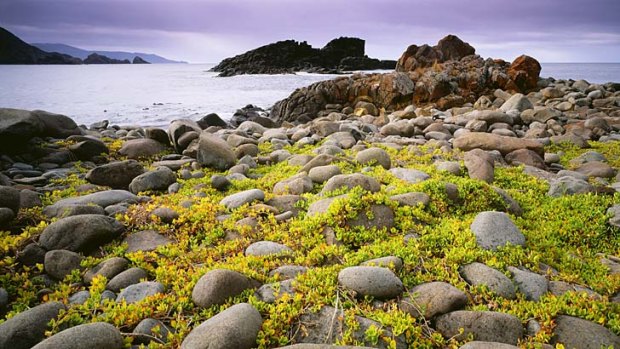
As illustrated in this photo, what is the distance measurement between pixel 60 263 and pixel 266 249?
2365 mm

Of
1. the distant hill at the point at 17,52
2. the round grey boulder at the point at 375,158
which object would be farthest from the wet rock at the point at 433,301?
the distant hill at the point at 17,52

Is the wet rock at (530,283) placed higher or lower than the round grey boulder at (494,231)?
lower

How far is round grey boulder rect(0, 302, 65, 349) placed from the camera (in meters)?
2.99

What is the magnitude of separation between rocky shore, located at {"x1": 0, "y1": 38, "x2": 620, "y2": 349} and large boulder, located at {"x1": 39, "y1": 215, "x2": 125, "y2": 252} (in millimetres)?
17

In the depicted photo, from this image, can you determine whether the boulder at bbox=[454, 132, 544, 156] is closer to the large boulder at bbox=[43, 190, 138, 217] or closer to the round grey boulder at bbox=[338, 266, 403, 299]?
the round grey boulder at bbox=[338, 266, 403, 299]

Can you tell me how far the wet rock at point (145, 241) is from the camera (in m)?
4.93

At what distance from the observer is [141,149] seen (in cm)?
1071

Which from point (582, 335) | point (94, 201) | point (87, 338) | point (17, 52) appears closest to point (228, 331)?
point (87, 338)

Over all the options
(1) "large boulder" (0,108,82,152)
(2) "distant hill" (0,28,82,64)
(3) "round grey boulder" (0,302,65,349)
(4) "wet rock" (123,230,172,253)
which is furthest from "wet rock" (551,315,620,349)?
(2) "distant hill" (0,28,82,64)

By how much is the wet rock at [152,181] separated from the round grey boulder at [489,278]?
587cm

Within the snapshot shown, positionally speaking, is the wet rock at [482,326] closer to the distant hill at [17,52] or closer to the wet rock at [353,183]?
the wet rock at [353,183]

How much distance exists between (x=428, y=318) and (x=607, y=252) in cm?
314

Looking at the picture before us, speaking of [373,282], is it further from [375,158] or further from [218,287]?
[375,158]

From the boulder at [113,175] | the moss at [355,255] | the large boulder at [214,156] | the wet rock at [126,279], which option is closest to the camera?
the moss at [355,255]
